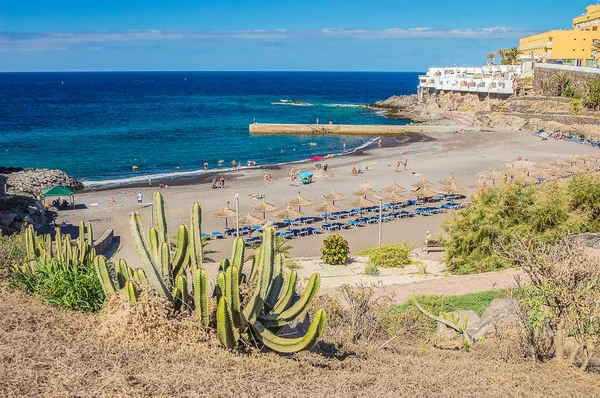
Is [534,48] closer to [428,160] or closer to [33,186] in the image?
[428,160]

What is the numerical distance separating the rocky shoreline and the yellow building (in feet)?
205

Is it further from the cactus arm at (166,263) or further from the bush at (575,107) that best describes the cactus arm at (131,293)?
the bush at (575,107)

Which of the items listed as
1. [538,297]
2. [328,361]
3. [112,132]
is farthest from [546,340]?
[112,132]

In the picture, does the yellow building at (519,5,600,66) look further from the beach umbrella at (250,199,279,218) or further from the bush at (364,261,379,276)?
the bush at (364,261,379,276)

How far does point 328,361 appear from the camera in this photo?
24.1 feet

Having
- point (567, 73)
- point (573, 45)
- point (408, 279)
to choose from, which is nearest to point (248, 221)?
point (408, 279)

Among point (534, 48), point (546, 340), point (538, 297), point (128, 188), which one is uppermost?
point (534, 48)

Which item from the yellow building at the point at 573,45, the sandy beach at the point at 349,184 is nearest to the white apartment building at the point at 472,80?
the yellow building at the point at 573,45

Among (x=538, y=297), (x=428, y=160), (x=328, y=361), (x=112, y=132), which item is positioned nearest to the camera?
(x=328, y=361)

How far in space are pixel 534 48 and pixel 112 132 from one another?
201 feet

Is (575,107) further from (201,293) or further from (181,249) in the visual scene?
(201,293)

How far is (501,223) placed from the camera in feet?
57.4

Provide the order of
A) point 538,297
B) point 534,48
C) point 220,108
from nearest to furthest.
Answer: point 538,297, point 534,48, point 220,108

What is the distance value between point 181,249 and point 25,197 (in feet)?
76.3
